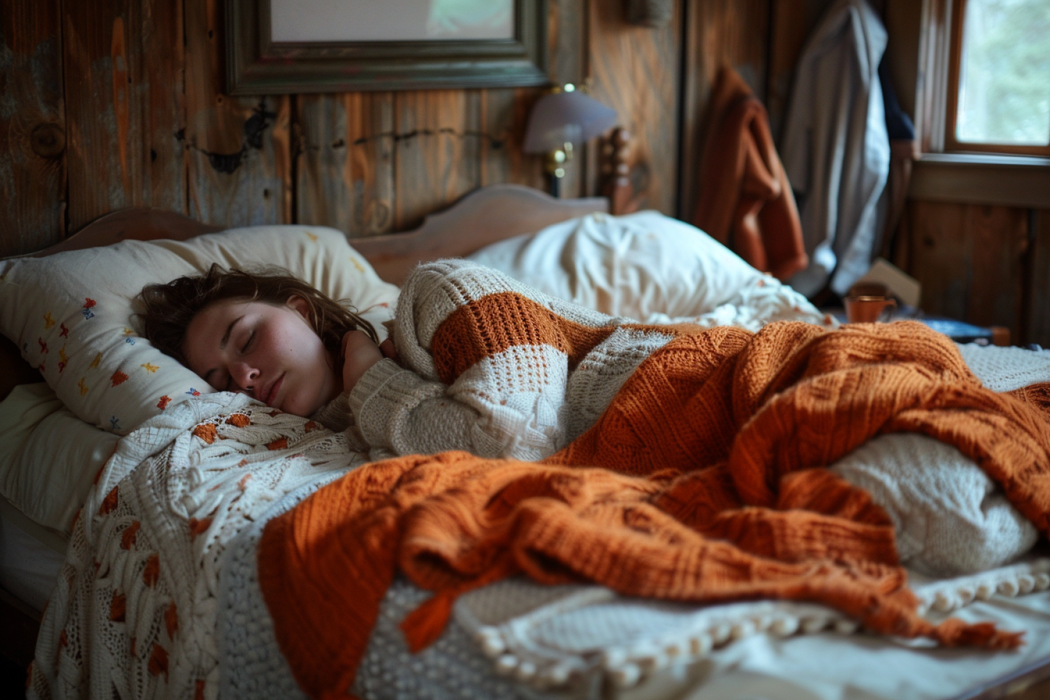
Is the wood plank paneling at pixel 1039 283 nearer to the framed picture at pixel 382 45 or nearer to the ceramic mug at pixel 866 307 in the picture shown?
the ceramic mug at pixel 866 307

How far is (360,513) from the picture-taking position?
1.06 meters

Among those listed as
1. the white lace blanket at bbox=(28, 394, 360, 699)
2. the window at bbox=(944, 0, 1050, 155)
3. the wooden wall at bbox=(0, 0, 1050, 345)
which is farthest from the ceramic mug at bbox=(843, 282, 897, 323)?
the white lace blanket at bbox=(28, 394, 360, 699)

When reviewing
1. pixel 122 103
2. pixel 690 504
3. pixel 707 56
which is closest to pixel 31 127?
pixel 122 103

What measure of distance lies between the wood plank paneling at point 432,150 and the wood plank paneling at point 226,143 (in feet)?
0.91

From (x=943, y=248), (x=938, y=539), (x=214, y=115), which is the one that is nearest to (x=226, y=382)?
(x=214, y=115)

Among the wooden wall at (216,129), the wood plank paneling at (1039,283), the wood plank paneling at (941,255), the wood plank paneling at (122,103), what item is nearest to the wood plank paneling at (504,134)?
the wooden wall at (216,129)

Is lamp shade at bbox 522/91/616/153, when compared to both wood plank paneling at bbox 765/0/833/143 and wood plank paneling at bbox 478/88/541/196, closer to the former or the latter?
wood plank paneling at bbox 478/88/541/196

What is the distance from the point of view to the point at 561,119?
2.31m

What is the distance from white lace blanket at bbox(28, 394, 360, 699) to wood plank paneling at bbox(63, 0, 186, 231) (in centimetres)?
69

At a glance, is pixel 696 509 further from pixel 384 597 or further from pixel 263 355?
pixel 263 355

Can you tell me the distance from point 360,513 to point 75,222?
1.18 m

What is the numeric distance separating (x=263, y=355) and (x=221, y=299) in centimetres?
16

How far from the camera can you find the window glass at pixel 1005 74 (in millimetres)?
2572

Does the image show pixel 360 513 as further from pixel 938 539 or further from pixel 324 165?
pixel 324 165
